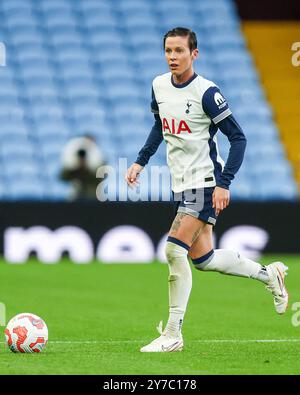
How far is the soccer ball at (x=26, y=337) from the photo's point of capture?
6.75 meters

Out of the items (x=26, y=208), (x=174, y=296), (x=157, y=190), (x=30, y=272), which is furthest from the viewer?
(x=157, y=190)

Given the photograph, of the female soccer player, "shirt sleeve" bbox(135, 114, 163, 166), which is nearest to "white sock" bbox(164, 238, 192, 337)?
the female soccer player

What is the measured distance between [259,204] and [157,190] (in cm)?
196

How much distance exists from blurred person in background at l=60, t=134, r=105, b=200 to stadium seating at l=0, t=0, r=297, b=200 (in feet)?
2.94

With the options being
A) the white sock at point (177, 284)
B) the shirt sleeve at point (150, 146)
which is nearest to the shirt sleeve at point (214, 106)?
the shirt sleeve at point (150, 146)

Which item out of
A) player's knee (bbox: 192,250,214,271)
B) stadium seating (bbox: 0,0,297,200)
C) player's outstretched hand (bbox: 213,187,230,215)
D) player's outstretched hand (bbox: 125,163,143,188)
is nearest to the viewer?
player's outstretched hand (bbox: 213,187,230,215)

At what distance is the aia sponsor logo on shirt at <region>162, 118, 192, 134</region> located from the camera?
7.02 metres

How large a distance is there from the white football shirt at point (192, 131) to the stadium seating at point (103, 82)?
10285 mm

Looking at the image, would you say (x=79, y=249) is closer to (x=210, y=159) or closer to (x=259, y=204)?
(x=259, y=204)

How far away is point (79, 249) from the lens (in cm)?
1518

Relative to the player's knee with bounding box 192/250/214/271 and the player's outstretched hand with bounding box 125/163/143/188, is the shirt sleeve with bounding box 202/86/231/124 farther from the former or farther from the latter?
the player's knee with bounding box 192/250/214/271

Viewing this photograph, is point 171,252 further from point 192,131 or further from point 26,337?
point 26,337
